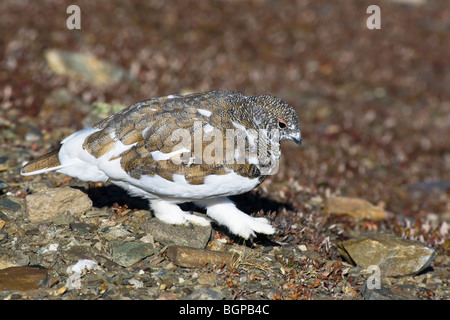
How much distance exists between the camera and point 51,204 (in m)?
5.71

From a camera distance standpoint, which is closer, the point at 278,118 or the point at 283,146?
the point at 278,118

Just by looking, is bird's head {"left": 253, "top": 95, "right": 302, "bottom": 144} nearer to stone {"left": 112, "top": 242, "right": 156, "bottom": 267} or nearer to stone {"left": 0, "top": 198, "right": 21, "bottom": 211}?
stone {"left": 112, "top": 242, "right": 156, "bottom": 267}

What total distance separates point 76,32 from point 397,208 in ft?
31.3

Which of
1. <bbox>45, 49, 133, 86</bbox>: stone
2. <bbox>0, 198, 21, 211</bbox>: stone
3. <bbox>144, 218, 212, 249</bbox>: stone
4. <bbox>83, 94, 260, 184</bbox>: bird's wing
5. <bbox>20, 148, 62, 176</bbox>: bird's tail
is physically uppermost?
<bbox>45, 49, 133, 86</bbox>: stone

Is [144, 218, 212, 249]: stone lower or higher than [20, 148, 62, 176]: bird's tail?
lower

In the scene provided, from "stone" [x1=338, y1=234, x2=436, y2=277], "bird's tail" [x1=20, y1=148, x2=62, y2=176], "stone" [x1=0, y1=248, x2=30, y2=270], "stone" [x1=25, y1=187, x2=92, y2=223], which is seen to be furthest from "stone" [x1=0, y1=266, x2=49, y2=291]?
"stone" [x1=338, y1=234, x2=436, y2=277]

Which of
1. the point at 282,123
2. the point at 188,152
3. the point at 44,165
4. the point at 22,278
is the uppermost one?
the point at 282,123

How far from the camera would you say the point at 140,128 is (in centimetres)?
516

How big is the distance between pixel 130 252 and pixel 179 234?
1.84ft

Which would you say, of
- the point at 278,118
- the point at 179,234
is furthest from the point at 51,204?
the point at 278,118

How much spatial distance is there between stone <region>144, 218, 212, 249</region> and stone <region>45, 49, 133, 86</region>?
6.91 meters

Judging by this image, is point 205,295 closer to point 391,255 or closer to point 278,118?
point 278,118

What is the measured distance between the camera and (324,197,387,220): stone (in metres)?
8.14

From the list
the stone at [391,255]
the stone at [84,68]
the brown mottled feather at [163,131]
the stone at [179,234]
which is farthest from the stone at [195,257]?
the stone at [84,68]
